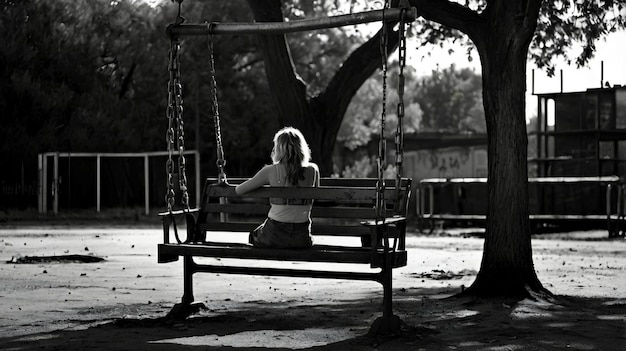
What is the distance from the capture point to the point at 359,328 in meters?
8.71

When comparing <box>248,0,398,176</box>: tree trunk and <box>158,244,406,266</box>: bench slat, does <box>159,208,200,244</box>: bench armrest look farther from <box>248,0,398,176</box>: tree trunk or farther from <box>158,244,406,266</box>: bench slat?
<box>248,0,398,176</box>: tree trunk

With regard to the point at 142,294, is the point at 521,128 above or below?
above

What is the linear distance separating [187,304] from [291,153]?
1582 millimetres

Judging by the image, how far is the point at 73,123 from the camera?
1409 inches

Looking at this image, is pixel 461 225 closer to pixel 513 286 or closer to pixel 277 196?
pixel 513 286

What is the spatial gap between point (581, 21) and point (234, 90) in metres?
25.3

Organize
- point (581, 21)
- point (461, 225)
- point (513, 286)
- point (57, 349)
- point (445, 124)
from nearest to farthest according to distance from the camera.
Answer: point (57, 349) → point (513, 286) → point (581, 21) → point (461, 225) → point (445, 124)

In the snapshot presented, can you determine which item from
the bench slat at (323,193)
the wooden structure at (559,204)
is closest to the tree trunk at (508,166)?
the bench slat at (323,193)

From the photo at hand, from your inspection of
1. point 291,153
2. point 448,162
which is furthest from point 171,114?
point 448,162

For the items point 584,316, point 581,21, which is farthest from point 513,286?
point 581,21

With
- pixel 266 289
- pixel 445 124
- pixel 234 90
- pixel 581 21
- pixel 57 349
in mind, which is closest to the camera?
pixel 57 349

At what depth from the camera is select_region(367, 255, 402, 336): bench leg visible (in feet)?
26.7

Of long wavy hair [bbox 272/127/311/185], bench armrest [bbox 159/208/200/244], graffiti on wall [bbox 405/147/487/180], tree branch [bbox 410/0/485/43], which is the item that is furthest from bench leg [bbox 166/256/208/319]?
graffiti on wall [bbox 405/147/487/180]

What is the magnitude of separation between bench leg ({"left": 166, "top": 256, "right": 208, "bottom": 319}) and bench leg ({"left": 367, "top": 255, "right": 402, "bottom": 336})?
179 centimetres
